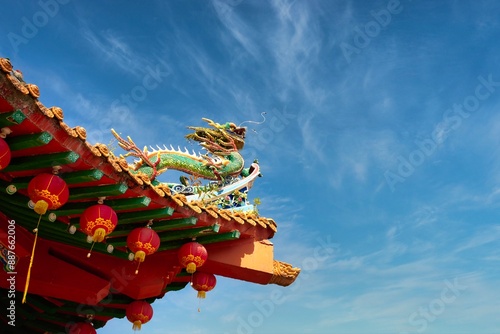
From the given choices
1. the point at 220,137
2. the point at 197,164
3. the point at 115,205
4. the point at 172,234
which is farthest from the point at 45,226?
the point at 220,137

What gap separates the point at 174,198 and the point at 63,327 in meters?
3.96

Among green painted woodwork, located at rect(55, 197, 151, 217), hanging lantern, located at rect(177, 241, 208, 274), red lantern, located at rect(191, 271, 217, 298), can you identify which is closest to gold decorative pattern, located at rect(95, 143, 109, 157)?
green painted woodwork, located at rect(55, 197, 151, 217)

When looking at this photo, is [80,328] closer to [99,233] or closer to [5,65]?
[99,233]

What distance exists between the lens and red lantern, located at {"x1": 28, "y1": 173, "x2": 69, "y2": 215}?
4.71m

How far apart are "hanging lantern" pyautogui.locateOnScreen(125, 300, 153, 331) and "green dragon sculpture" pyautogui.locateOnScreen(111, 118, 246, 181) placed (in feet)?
6.66

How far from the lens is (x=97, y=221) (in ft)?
17.2

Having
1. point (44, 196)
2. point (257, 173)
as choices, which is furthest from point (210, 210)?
point (257, 173)

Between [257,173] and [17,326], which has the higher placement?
[257,173]

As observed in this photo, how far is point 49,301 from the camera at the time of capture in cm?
749

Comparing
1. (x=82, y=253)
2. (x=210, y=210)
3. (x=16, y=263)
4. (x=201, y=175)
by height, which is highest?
(x=201, y=175)

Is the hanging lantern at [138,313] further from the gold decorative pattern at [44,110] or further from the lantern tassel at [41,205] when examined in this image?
the gold decorative pattern at [44,110]

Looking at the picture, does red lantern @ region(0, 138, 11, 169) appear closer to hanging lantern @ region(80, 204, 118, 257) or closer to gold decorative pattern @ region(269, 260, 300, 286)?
hanging lantern @ region(80, 204, 118, 257)

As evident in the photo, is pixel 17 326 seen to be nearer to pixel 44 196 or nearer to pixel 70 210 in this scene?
pixel 70 210

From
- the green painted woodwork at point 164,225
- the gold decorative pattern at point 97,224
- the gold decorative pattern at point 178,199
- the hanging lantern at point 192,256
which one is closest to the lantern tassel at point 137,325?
the hanging lantern at point 192,256
